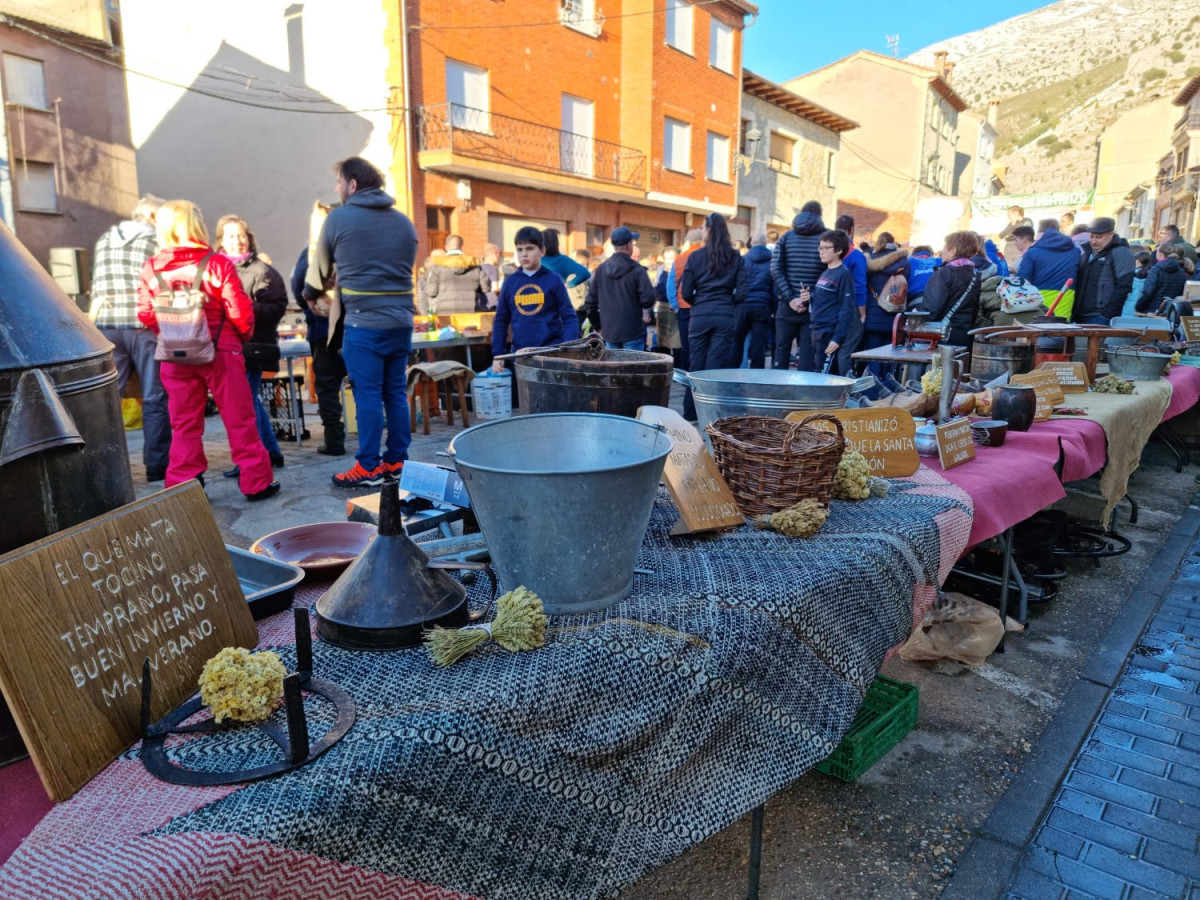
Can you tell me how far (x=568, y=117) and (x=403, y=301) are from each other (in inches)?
532

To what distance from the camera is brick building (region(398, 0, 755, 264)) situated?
44.3 ft

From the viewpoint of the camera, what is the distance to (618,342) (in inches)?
279

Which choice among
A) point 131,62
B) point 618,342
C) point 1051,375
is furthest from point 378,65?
point 1051,375

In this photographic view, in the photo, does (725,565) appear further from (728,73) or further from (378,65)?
(728,73)

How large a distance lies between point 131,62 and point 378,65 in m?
5.52

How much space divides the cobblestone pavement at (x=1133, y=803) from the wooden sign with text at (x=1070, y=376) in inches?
67.5

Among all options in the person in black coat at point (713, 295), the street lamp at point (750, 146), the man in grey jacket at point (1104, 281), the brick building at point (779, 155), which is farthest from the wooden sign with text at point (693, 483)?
the street lamp at point (750, 146)

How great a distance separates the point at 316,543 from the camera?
6.26ft

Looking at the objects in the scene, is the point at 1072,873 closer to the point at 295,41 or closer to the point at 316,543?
the point at 316,543

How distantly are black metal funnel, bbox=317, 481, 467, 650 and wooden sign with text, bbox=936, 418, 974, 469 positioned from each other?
2042 millimetres

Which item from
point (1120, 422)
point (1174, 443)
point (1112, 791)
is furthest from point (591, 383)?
point (1174, 443)

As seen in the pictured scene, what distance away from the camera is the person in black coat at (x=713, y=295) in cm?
655

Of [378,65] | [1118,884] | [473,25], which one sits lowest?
[1118,884]

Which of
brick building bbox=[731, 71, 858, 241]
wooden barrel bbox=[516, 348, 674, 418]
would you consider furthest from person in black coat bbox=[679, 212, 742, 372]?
brick building bbox=[731, 71, 858, 241]
